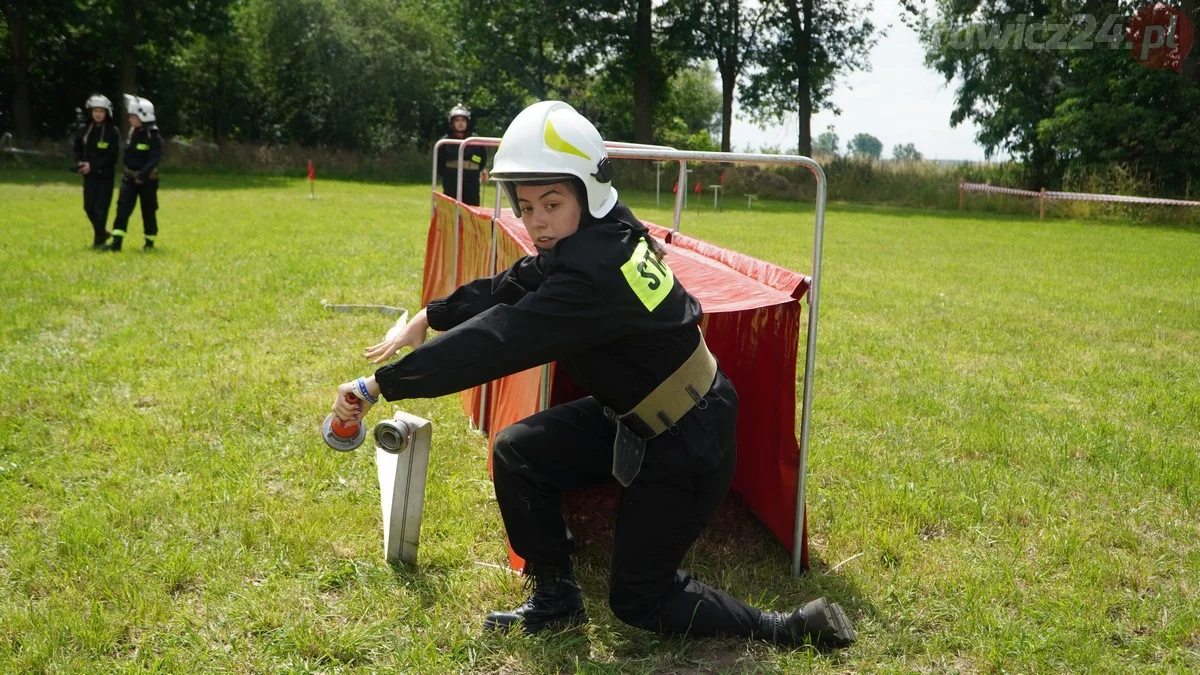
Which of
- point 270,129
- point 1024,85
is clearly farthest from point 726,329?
point 270,129

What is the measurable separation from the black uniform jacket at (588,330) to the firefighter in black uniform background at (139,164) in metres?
10.2

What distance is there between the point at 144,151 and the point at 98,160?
2.33ft

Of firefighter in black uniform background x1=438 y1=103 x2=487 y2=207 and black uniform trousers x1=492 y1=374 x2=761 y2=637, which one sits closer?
black uniform trousers x1=492 y1=374 x2=761 y2=637

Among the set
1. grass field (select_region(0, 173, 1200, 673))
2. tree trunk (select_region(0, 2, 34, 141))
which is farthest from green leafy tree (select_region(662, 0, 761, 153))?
grass field (select_region(0, 173, 1200, 673))

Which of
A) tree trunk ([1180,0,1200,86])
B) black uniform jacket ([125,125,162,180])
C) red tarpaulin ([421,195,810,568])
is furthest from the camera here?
tree trunk ([1180,0,1200,86])

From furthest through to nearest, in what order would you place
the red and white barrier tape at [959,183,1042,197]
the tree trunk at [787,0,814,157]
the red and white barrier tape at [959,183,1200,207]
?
the tree trunk at [787,0,814,157] → the red and white barrier tape at [959,183,1042,197] → the red and white barrier tape at [959,183,1200,207]

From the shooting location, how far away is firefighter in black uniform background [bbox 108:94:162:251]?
11.4 metres

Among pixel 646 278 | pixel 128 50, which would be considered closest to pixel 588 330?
pixel 646 278

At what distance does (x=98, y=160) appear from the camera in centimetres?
1191

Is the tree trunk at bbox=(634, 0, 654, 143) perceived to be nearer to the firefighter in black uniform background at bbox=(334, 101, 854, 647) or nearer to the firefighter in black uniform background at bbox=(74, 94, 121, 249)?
the firefighter in black uniform background at bbox=(74, 94, 121, 249)

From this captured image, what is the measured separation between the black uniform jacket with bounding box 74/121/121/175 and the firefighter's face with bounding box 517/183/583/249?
34.9 feet

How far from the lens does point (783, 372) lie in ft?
11.2

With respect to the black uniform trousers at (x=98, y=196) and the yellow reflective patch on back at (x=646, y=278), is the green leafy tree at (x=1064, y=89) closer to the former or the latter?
the black uniform trousers at (x=98, y=196)

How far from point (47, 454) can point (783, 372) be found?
3.46 m
